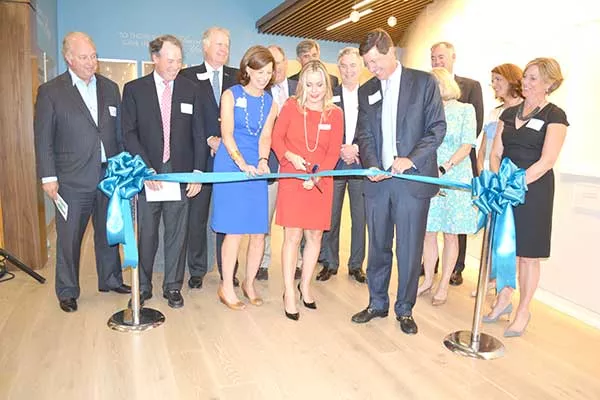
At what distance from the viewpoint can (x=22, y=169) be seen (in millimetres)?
4504

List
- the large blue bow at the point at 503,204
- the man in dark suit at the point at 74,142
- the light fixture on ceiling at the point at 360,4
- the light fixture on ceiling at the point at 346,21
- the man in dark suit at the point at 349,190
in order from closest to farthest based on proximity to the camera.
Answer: the large blue bow at the point at 503,204 < the man in dark suit at the point at 74,142 < the man in dark suit at the point at 349,190 < the light fixture on ceiling at the point at 360,4 < the light fixture on ceiling at the point at 346,21

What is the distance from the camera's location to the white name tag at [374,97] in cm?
331

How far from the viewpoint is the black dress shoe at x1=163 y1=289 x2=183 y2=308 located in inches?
146

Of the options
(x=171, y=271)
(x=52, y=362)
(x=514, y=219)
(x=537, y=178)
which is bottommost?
(x=52, y=362)

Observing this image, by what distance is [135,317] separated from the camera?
11.0 feet

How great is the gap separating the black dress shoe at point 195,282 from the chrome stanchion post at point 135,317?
0.67m

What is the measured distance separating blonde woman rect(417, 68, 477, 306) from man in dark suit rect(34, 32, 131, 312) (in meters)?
2.44

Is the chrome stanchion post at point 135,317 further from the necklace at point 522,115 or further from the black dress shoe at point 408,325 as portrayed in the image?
the necklace at point 522,115

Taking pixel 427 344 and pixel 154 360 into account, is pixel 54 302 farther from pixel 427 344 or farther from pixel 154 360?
pixel 427 344

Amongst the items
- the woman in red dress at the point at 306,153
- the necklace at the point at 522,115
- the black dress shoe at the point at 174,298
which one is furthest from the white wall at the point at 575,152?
the black dress shoe at the point at 174,298

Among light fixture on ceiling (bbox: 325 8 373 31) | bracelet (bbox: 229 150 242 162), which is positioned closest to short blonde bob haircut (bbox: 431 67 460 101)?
bracelet (bbox: 229 150 242 162)

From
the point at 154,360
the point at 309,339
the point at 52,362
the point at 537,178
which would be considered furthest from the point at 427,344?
the point at 52,362

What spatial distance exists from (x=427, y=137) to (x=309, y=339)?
1.47m

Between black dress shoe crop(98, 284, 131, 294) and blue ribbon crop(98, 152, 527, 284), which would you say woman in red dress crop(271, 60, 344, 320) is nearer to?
blue ribbon crop(98, 152, 527, 284)
